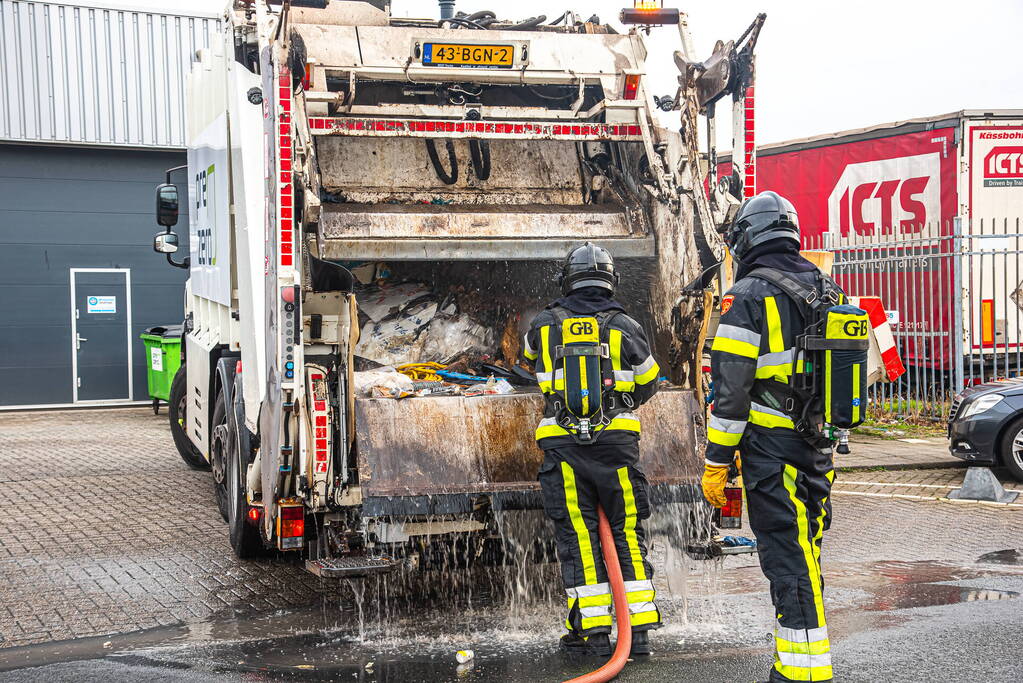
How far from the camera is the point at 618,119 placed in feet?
22.7

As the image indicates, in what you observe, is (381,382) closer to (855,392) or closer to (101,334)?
(855,392)

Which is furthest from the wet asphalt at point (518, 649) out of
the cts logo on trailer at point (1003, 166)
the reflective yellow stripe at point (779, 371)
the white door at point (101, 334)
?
the white door at point (101, 334)

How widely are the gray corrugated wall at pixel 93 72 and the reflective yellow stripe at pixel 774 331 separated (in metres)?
14.1

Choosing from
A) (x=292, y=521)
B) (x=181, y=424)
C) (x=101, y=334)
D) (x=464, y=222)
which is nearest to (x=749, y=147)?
(x=464, y=222)

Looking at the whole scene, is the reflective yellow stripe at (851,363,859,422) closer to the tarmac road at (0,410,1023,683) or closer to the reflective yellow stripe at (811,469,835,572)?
the reflective yellow stripe at (811,469,835,572)

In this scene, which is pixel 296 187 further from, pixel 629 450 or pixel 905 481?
pixel 905 481

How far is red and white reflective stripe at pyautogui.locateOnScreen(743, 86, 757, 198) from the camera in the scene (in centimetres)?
634

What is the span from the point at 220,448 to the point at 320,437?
2.52m

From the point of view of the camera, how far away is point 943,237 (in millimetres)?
12672

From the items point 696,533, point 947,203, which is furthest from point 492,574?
point 947,203

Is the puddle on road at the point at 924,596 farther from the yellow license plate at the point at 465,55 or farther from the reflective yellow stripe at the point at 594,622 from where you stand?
the yellow license plate at the point at 465,55

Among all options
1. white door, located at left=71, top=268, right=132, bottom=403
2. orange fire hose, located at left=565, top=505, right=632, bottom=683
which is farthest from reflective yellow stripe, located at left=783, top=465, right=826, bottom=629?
white door, located at left=71, top=268, right=132, bottom=403

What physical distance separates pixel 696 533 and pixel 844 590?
3.41ft

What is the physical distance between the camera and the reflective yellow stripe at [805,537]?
431cm
